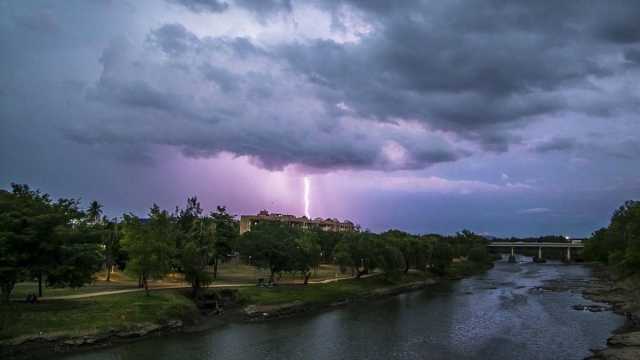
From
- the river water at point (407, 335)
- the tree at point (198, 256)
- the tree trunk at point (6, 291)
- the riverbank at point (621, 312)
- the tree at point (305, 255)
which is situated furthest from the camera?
the tree at point (305, 255)

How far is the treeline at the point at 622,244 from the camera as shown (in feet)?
263

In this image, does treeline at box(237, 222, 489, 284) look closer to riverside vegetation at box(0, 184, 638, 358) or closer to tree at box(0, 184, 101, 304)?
riverside vegetation at box(0, 184, 638, 358)

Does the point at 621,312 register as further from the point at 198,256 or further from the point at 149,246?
the point at 149,246

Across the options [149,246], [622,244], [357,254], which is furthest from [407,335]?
[622,244]

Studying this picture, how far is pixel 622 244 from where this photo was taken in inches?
5610

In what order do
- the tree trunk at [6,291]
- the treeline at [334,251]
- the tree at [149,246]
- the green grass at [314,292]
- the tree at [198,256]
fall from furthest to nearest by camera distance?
1. the treeline at [334,251]
2. the green grass at [314,292]
3. the tree at [198,256]
4. the tree at [149,246]
5. the tree trunk at [6,291]

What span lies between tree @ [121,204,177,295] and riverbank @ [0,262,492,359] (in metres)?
4.36

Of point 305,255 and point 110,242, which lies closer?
point 110,242

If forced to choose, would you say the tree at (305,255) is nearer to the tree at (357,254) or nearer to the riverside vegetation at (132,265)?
the riverside vegetation at (132,265)

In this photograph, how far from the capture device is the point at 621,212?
169375 mm

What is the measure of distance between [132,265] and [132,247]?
8.78 feet

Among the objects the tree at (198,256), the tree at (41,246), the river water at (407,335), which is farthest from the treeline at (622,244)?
the tree at (41,246)

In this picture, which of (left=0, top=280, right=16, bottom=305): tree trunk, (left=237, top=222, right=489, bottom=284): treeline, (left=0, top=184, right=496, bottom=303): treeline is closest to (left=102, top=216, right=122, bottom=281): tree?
(left=0, top=184, right=496, bottom=303): treeline

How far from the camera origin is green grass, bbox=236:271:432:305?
2916 inches
